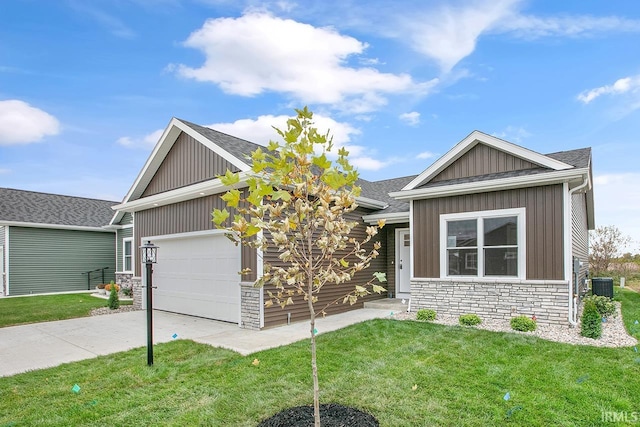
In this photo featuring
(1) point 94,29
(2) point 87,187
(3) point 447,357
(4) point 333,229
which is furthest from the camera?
(2) point 87,187

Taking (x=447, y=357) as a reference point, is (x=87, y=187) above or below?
above

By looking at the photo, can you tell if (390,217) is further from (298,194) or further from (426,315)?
(298,194)

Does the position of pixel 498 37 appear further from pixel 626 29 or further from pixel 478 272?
pixel 478 272

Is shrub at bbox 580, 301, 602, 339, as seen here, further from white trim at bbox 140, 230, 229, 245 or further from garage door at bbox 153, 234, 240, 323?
white trim at bbox 140, 230, 229, 245

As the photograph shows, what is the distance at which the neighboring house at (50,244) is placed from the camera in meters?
15.6

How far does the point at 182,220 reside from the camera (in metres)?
9.78

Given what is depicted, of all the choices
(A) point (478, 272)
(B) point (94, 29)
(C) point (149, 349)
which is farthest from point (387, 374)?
(B) point (94, 29)

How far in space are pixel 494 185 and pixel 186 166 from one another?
7503 millimetres

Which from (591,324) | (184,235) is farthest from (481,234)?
(184,235)

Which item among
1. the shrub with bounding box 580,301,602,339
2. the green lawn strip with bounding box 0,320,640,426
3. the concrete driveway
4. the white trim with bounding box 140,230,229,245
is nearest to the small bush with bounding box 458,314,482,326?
the green lawn strip with bounding box 0,320,640,426

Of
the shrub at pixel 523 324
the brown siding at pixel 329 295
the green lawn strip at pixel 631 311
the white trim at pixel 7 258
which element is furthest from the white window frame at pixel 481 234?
the white trim at pixel 7 258

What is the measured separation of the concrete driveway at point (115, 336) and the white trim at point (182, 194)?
2.99 metres

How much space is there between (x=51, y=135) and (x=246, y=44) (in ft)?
34.4

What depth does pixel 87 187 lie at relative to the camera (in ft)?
70.3
